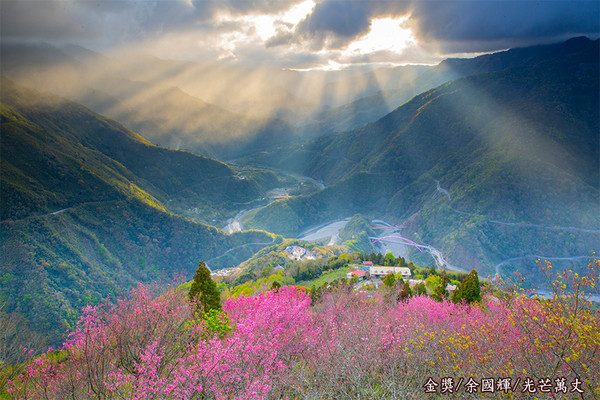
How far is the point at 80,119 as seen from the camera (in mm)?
150750

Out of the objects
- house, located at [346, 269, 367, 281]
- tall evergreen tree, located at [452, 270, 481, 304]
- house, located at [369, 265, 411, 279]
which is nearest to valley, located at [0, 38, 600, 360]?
house, located at [346, 269, 367, 281]

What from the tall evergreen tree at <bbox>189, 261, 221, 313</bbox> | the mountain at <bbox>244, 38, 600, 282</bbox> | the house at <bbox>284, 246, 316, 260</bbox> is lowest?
the house at <bbox>284, 246, 316, 260</bbox>

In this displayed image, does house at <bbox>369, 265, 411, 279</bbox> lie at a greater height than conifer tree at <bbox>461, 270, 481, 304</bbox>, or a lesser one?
lesser

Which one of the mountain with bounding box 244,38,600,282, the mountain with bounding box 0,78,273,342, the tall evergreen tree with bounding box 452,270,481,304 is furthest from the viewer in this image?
the mountain with bounding box 244,38,600,282

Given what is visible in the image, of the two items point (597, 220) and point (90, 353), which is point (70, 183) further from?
point (597, 220)

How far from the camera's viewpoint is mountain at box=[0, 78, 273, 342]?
59312mm

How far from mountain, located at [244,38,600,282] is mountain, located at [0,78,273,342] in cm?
4427

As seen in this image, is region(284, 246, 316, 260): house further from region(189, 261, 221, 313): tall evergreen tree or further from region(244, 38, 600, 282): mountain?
region(189, 261, 221, 313): tall evergreen tree

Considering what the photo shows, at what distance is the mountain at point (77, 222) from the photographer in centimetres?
5931

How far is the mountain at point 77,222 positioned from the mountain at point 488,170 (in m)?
44.3

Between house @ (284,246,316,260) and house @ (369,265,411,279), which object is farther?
house @ (284,246,316,260)

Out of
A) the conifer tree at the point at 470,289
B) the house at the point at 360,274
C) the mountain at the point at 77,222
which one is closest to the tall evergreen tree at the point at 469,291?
the conifer tree at the point at 470,289

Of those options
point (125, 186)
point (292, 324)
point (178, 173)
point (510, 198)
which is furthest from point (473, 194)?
point (178, 173)

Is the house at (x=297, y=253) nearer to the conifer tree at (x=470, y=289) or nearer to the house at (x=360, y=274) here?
the house at (x=360, y=274)
